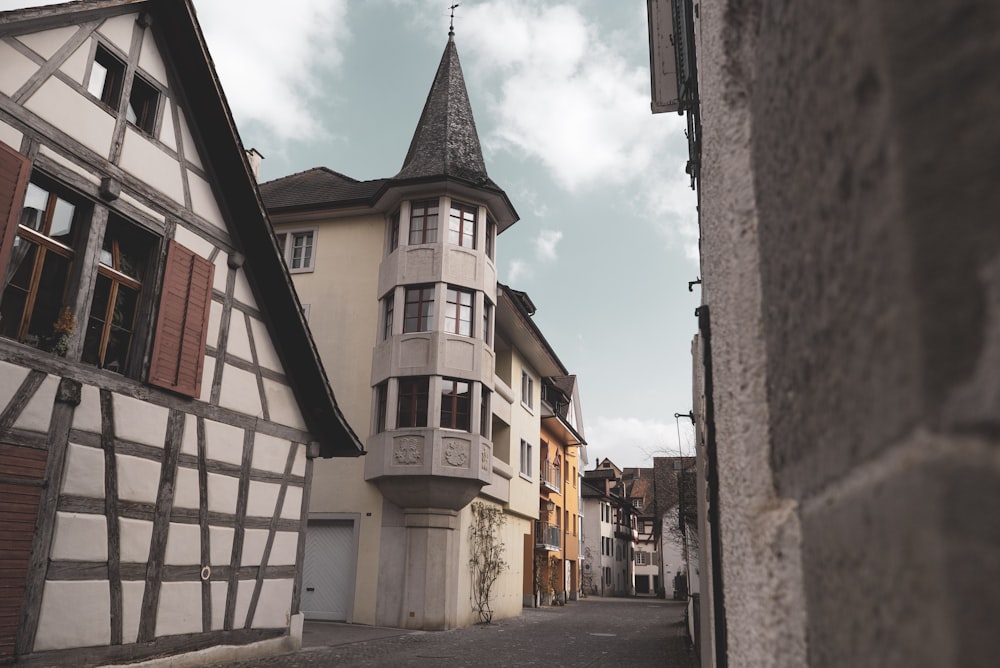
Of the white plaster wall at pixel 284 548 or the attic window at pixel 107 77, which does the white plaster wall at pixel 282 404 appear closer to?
the white plaster wall at pixel 284 548

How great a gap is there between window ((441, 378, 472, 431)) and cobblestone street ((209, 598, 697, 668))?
16.0 ft

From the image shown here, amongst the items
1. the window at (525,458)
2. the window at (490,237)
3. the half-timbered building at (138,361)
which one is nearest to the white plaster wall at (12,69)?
the half-timbered building at (138,361)

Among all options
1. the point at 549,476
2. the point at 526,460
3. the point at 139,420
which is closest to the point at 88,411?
the point at 139,420

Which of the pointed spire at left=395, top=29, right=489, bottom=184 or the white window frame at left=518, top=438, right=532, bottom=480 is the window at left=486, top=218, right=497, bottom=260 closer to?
the pointed spire at left=395, top=29, right=489, bottom=184

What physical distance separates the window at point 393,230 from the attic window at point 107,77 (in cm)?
1150

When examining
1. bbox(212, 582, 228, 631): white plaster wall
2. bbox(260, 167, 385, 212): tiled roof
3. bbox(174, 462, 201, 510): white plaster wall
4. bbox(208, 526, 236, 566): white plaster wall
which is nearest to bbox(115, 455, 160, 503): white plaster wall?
bbox(174, 462, 201, 510): white plaster wall

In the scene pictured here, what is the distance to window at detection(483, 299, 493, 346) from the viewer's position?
20406 mm

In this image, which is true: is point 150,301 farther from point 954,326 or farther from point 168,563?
point 954,326

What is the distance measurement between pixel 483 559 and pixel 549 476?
41.3 ft

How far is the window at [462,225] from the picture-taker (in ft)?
65.2

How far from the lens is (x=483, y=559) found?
2083 centimetres

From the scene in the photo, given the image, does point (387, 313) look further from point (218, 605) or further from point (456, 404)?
point (218, 605)

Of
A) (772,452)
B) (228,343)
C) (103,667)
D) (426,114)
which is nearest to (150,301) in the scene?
(228,343)

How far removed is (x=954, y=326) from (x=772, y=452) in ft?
1.67
